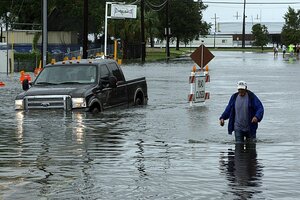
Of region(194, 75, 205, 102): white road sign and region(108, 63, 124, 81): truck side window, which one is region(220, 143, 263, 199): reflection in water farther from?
region(194, 75, 205, 102): white road sign

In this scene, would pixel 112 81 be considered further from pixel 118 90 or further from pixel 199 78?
pixel 199 78

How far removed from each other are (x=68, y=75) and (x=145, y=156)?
839cm

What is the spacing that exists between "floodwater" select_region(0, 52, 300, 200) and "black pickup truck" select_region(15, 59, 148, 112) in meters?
0.31

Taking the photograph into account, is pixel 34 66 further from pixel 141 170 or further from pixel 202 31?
pixel 202 31

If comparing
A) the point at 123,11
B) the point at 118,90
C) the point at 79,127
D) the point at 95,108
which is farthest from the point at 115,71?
the point at 123,11

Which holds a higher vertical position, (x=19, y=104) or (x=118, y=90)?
(x=118, y=90)

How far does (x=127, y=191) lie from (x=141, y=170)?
6.31 feet

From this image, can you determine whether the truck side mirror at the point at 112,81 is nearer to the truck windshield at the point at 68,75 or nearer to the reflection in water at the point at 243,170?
the truck windshield at the point at 68,75

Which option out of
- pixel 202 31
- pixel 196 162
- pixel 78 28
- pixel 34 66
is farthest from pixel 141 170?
pixel 202 31

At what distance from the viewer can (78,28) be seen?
95500 millimetres

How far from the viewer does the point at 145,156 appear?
14.0 m

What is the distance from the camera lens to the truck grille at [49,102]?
2072 centimetres

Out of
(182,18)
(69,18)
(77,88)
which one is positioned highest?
(182,18)

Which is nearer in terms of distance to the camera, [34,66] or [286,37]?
[34,66]
